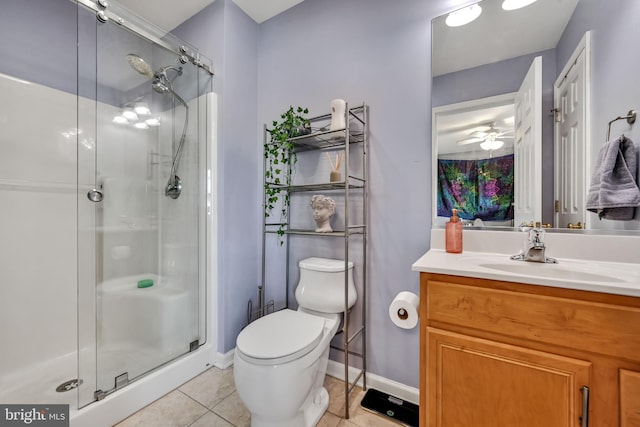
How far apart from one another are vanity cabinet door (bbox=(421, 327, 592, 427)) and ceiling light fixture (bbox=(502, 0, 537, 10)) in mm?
1464

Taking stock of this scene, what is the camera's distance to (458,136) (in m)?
1.30

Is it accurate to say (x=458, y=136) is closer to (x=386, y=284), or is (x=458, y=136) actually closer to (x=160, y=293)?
(x=386, y=284)

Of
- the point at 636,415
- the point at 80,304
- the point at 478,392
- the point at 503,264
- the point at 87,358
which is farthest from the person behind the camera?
the point at 80,304

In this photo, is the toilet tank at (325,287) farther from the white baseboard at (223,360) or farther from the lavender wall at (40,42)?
the lavender wall at (40,42)

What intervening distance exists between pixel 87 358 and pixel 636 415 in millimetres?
2212

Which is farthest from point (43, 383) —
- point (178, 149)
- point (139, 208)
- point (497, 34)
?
point (497, 34)

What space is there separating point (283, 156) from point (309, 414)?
1.48m

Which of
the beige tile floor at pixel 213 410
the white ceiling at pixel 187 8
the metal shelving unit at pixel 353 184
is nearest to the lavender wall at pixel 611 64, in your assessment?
the metal shelving unit at pixel 353 184

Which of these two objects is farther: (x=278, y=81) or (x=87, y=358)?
(x=278, y=81)

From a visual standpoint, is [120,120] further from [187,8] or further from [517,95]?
[517,95]

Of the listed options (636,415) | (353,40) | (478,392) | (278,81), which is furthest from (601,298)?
(278,81)

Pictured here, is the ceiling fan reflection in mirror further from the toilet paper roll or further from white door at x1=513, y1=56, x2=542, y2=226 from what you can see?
the toilet paper roll

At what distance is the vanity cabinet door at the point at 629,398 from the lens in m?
0.65

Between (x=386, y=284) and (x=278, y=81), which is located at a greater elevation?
(x=278, y=81)
